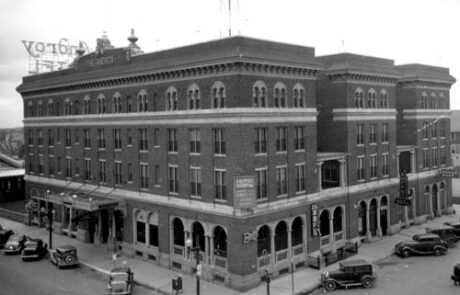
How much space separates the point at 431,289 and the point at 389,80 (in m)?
22.7

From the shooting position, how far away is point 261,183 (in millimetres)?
35594

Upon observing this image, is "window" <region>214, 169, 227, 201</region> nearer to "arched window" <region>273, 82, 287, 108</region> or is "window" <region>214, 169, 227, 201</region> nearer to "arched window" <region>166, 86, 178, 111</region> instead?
"arched window" <region>273, 82, 287, 108</region>

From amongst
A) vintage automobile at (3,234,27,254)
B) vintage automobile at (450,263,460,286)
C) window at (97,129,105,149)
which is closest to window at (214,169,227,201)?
window at (97,129,105,149)

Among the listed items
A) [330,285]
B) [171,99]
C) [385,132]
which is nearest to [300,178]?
[330,285]

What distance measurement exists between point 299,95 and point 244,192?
10216 millimetres

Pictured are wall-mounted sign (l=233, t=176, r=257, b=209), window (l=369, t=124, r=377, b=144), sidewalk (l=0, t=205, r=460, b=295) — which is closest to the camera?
wall-mounted sign (l=233, t=176, r=257, b=209)

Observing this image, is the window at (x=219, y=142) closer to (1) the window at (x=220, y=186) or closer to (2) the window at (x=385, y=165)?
(1) the window at (x=220, y=186)

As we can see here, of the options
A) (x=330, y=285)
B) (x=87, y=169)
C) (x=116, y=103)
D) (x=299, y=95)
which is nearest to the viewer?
(x=330, y=285)

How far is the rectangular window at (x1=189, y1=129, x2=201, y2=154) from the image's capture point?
37.2 metres

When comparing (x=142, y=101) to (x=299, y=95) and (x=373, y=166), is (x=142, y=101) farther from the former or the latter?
(x=373, y=166)

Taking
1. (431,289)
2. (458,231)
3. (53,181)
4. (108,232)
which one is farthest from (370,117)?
(53,181)

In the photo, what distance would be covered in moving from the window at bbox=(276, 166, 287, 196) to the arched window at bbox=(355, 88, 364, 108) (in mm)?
12302

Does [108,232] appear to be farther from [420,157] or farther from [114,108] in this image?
[420,157]

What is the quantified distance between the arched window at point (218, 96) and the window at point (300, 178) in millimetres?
8485
